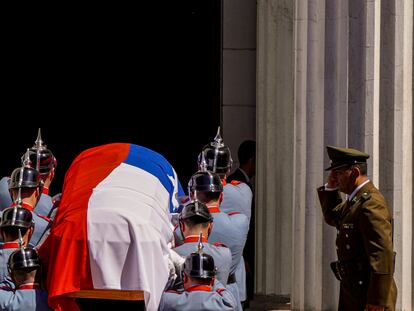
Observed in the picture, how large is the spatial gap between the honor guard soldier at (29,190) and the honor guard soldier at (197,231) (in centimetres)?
107

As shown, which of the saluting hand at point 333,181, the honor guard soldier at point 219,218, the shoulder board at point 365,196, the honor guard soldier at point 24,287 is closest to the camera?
the honor guard soldier at point 24,287

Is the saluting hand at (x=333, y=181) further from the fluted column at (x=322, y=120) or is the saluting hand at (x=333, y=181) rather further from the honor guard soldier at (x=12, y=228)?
the honor guard soldier at (x=12, y=228)

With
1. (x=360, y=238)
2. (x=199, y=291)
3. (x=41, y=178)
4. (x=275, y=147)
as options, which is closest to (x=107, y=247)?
(x=199, y=291)

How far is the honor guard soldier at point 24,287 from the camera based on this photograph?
6.39m

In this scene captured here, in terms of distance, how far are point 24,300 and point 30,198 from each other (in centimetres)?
155

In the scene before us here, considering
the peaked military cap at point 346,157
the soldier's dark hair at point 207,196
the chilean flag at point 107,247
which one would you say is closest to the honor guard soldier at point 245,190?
the soldier's dark hair at point 207,196

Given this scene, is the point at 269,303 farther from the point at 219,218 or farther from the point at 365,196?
the point at 365,196

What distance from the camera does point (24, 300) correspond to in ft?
21.0

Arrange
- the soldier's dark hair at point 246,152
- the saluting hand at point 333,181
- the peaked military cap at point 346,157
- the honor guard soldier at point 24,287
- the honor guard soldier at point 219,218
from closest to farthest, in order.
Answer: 1. the honor guard soldier at point 24,287
2. the peaked military cap at point 346,157
3. the saluting hand at point 333,181
4. the honor guard soldier at point 219,218
5. the soldier's dark hair at point 246,152

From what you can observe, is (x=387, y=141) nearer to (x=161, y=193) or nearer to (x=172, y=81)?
(x=161, y=193)

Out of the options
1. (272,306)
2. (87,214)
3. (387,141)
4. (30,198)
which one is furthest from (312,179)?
(87,214)

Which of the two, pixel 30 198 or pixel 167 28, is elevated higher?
pixel 167 28

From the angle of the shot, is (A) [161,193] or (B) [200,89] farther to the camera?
Result: (B) [200,89]

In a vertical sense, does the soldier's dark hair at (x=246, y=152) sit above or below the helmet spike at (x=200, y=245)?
above
